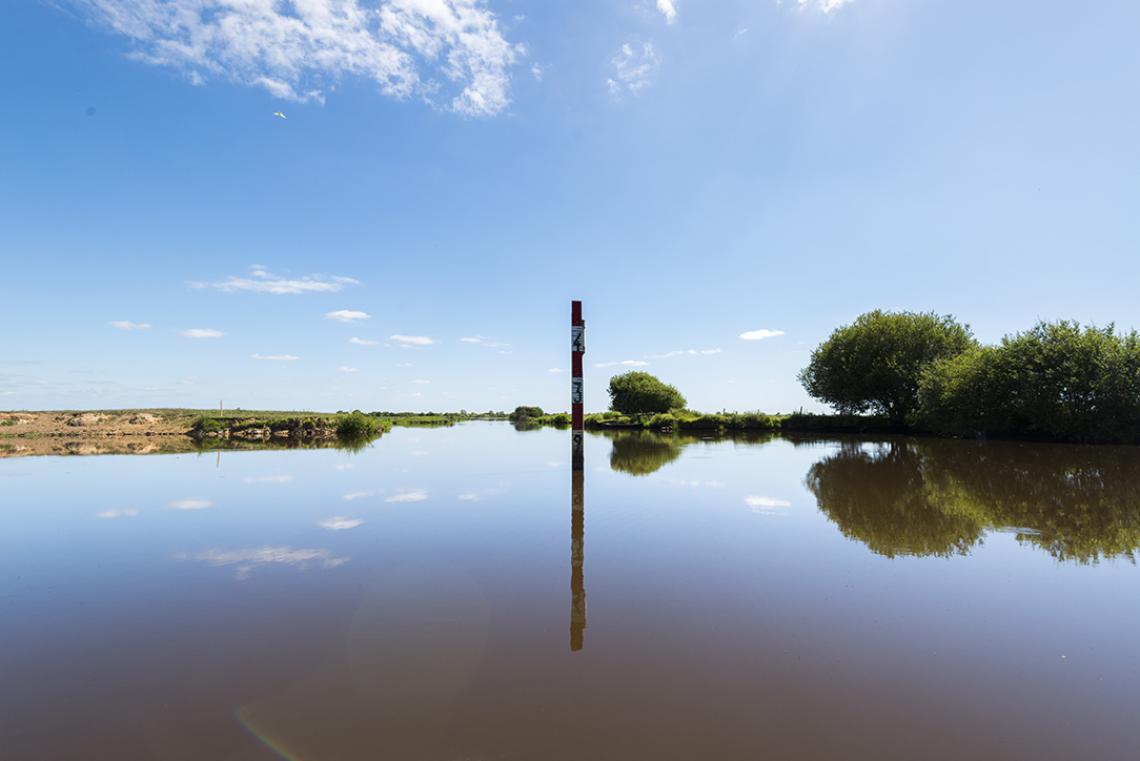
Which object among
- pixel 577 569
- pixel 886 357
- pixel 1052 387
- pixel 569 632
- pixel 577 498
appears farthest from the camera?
pixel 886 357

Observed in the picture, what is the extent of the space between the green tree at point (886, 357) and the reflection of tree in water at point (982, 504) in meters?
27.5

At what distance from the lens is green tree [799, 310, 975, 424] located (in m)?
47.4

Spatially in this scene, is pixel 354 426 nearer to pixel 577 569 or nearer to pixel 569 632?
pixel 577 569

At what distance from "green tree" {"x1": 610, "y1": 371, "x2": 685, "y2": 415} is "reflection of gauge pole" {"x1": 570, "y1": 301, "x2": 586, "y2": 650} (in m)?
65.9

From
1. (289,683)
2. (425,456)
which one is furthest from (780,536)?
(425,456)

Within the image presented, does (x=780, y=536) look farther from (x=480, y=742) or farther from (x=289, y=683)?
(x=289, y=683)

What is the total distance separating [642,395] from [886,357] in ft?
136

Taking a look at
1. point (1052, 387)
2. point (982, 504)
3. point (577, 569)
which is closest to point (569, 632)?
point (577, 569)

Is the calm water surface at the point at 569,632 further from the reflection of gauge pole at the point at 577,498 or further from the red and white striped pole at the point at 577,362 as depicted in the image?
the red and white striped pole at the point at 577,362

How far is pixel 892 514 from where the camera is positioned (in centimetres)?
1053

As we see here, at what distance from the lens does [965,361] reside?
38.1 m

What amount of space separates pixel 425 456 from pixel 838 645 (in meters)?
21.5

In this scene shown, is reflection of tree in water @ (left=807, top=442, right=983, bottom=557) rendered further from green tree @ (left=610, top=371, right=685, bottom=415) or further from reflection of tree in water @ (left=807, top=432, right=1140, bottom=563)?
green tree @ (left=610, top=371, right=685, bottom=415)

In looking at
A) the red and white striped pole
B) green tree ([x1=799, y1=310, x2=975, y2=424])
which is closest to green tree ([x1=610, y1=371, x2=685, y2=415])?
green tree ([x1=799, y1=310, x2=975, y2=424])
